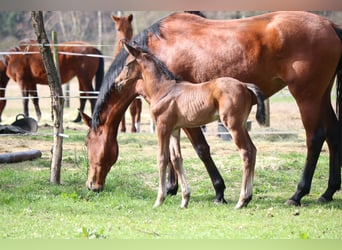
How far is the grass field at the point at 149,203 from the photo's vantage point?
5250 mm

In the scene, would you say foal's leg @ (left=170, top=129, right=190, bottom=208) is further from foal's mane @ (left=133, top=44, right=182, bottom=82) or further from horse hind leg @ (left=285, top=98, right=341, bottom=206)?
horse hind leg @ (left=285, top=98, right=341, bottom=206)

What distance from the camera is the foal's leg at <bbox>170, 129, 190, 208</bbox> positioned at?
6195 mm

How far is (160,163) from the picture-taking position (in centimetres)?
616

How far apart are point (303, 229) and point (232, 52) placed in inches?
74.7

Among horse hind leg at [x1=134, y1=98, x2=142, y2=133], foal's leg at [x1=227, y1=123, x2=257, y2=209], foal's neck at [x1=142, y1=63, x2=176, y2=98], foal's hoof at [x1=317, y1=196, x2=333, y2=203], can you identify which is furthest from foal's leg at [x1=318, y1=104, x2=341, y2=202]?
horse hind leg at [x1=134, y1=98, x2=142, y2=133]

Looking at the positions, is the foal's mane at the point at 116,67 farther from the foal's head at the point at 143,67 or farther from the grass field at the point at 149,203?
the grass field at the point at 149,203

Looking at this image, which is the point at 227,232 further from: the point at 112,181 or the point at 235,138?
the point at 112,181

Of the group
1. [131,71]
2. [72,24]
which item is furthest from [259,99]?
[72,24]

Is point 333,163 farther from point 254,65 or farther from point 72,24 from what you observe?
point 72,24

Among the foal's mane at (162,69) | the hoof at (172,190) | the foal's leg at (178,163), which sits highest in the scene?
the foal's mane at (162,69)

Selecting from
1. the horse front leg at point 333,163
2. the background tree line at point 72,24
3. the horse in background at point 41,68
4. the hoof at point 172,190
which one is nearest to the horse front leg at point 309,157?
the horse front leg at point 333,163

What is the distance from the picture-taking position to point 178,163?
6.26 m

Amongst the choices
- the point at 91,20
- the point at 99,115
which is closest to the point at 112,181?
the point at 99,115

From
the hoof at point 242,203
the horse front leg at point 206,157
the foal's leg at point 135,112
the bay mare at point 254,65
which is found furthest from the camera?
the foal's leg at point 135,112
